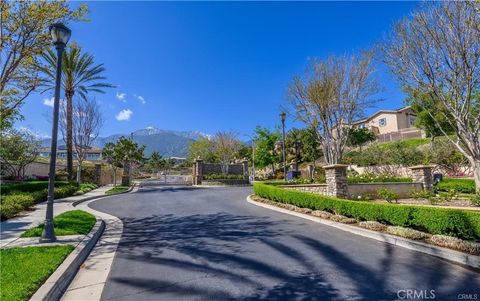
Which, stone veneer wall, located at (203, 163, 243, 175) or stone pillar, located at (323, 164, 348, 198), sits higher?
stone veneer wall, located at (203, 163, 243, 175)

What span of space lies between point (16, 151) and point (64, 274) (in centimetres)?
2711

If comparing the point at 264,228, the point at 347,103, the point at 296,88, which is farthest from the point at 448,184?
the point at 264,228

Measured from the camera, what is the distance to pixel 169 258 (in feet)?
20.1

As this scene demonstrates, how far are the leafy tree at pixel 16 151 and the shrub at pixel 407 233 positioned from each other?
2926 cm

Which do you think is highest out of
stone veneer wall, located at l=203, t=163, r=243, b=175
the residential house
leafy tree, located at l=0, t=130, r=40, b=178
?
the residential house

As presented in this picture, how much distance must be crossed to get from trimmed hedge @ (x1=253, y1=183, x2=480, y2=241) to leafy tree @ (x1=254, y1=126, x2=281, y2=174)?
1275 inches

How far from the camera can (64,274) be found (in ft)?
16.2

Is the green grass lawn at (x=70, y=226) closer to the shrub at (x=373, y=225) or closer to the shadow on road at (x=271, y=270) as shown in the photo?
the shadow on road at (x=271, y=270)

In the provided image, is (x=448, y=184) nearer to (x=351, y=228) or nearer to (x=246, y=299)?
(x=351, y=228)

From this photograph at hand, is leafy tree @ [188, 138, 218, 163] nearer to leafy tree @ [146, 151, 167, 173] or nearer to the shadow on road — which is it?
leafy tree @ [146, 151, 167, 173]

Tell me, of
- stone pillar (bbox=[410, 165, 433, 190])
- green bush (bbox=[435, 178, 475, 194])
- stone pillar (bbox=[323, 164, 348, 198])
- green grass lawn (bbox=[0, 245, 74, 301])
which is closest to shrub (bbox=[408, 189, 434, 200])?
stone pillar (bbox=[410, 165, 433, 190])

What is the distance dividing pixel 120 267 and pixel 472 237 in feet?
23.9

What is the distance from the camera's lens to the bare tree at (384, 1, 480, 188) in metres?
11.5

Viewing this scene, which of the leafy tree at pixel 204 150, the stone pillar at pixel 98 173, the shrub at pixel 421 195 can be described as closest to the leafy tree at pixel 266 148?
the leafy tree at pixel 204 150
